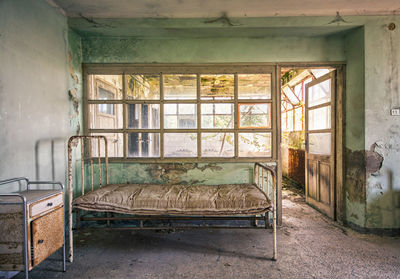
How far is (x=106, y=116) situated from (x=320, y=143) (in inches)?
137

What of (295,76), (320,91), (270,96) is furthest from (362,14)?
(295,76)

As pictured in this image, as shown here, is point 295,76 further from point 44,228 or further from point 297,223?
point 44,228

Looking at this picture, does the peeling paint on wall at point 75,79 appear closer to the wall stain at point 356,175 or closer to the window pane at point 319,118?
the window pane at point 319,118

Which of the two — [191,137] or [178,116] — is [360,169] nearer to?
[191,137]

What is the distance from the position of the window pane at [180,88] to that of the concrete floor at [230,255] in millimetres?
1930

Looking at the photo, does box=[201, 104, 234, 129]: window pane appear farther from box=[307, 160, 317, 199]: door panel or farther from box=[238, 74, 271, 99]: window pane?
box=[307, 160, 317, 199]: door panel

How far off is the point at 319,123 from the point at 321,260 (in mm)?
2167

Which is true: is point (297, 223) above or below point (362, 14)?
below

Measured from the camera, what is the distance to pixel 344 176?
3.05m

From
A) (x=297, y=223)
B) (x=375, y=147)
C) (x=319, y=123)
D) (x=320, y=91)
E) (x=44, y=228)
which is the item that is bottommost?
(x=297, y=223)

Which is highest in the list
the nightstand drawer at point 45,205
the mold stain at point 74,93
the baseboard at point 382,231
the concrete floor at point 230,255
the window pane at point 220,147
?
the mold stain at point 74,93

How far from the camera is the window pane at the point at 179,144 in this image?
10.2ft

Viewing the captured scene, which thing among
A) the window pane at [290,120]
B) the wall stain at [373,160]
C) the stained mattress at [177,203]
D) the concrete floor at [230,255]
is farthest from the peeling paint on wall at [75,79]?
the window pane at [290,120]

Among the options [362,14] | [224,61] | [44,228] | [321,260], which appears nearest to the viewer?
[44,228]
